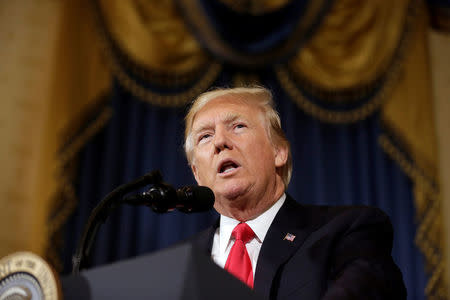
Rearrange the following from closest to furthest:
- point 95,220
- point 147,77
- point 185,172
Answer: point 95,220, point 185,172, point 147,77

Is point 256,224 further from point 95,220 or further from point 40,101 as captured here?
point 40,101

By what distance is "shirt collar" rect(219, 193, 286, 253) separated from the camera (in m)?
1.63

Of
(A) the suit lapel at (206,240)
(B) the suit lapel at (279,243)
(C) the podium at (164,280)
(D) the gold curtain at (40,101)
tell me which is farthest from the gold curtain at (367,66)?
(C) the podium at (164,280)

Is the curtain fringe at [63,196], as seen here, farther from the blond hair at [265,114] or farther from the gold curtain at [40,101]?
the blond hair at [265,114]

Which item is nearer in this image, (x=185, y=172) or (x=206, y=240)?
(x=206, y=240)

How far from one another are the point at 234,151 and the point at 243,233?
323mm

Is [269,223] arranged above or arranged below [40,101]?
above

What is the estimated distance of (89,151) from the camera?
126 inches

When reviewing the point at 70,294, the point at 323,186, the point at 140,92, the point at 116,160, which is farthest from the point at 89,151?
the point at 70,294

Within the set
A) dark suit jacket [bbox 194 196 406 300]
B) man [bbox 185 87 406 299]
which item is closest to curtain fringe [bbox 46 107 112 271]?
man [bbox 185 87 406 299]

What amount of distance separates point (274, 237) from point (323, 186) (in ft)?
6.66

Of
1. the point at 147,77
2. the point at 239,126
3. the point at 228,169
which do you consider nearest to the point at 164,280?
the point at 228,169

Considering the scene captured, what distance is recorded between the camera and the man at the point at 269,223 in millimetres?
1303

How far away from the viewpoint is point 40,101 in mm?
3152
